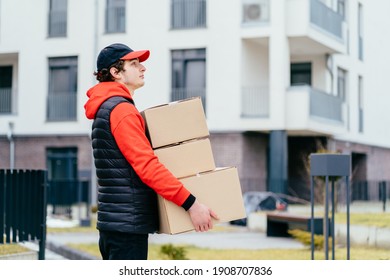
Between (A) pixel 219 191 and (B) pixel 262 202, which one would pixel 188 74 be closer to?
(B) pixel 262 202

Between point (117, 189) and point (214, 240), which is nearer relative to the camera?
point (117, 189)

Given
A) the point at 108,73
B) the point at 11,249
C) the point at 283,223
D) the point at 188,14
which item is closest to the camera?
the point at 108,73

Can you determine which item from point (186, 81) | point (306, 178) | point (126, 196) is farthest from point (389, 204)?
point (126, 196)

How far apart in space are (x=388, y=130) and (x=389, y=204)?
1.13 m

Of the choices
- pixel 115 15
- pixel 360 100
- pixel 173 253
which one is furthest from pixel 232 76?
pixel 173 253

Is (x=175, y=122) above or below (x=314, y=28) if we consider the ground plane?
below

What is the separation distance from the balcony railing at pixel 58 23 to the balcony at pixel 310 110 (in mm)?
1793

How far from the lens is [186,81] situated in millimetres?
10117

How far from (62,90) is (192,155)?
A: 3.77 m

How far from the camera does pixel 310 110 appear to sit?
8.23m

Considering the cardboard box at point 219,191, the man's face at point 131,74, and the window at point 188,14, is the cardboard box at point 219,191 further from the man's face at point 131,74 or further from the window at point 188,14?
the window at point 188,14
